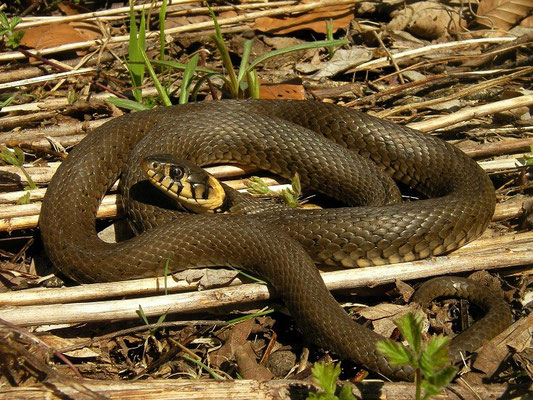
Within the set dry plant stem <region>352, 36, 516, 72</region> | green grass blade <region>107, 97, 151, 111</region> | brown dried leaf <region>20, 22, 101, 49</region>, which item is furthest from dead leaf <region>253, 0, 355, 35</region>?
green grass blade <region>107, 97, 151, 111</region>

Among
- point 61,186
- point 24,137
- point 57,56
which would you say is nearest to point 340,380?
point 61,186

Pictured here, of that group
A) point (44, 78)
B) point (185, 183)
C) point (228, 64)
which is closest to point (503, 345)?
point (185, 183)

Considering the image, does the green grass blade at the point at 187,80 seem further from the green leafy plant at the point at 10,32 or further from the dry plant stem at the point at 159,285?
the green leafy plant at the point at 10,32

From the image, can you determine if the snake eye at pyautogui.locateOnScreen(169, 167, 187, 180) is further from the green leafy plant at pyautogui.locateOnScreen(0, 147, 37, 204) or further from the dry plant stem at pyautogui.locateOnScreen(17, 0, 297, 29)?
the dry plant stem at pyautogui.locateOnScreen(17, 0, 297, 29)

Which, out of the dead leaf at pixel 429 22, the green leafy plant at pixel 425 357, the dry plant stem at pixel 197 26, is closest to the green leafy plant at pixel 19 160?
the dry plant stem at pixel 197 26

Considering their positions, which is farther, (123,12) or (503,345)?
(123,12)

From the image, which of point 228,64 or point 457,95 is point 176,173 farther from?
point 457,95

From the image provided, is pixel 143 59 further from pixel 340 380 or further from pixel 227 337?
pixel 340 380
